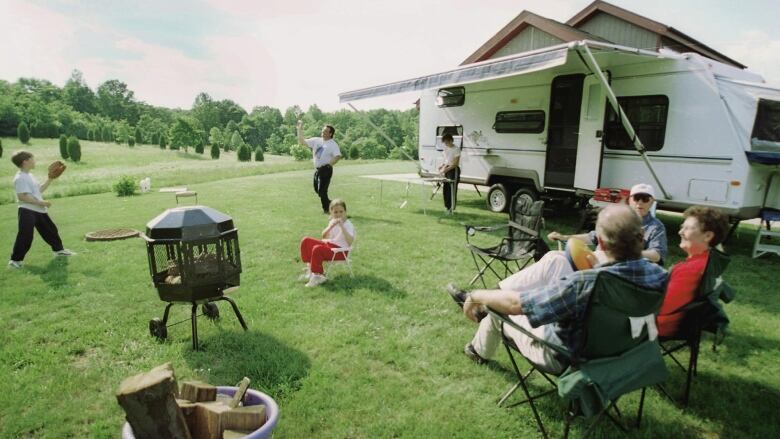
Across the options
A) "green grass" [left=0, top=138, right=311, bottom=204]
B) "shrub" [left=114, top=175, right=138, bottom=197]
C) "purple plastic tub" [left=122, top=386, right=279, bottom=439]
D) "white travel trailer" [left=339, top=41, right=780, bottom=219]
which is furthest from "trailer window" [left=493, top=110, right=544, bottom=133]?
"green grass" [left=0, top=138, right=311, bottom=204]

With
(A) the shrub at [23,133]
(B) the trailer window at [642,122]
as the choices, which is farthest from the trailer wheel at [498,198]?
(A) the shrub at [23,133]

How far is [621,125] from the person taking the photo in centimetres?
703

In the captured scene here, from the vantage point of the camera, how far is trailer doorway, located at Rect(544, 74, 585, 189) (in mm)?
7754

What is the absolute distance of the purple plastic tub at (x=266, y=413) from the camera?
1.88m

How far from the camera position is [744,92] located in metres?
6.02

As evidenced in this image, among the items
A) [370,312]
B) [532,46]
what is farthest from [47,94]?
[370,312]

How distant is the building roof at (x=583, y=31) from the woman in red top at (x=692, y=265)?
1092cm

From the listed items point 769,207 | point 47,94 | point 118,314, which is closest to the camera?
point 118,314

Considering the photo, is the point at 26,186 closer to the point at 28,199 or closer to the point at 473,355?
the point at 28,199

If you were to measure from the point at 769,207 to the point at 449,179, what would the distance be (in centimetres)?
524

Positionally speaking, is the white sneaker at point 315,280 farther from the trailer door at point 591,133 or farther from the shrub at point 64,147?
the shrub at point 64,147

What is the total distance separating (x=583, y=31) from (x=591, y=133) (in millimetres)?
7936

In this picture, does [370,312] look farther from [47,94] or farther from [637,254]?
[47,94]

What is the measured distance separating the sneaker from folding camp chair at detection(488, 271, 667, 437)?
1124 mm
